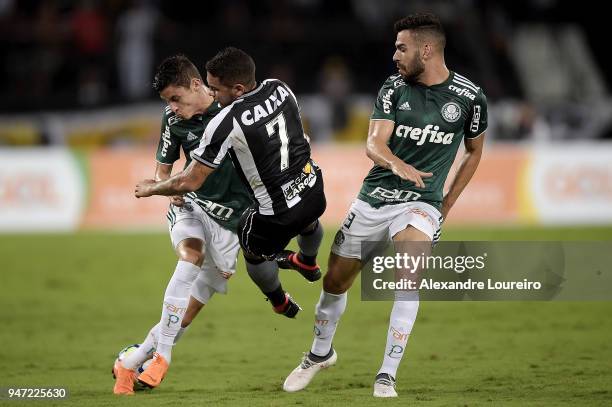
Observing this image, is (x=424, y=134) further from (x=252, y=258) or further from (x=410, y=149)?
(x=252, y=258)

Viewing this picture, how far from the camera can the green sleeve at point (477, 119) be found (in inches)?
312

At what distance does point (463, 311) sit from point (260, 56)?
12.1 meters

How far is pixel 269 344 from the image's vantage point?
10.4 m

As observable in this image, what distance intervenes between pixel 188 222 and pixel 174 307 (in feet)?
2.49

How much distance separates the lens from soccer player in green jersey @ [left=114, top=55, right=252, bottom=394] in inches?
315

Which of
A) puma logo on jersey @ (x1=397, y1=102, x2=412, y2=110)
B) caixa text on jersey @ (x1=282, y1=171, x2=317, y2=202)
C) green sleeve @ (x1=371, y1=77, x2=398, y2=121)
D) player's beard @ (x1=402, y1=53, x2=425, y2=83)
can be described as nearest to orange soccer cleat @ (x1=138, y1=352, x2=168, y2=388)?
caixa text on jersey @ (x1=282, y1=171, x2=317, y2=202)

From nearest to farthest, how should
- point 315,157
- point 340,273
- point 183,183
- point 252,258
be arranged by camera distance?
point 183,183 → point 340,273 → point 252,258 → point 315,157

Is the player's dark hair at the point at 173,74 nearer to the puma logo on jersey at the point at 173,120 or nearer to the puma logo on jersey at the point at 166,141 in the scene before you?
the puma logo on jersey at the point at 173,120

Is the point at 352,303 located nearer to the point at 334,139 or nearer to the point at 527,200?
the point at 527,200

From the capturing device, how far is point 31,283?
572 inches

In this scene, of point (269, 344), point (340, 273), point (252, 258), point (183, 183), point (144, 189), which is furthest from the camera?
point (269, 344)

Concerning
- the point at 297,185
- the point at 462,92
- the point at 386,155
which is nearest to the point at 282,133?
the point at 297,185

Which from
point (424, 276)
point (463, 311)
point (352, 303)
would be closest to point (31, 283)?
point (352, 303)

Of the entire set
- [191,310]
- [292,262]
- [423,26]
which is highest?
[423,26]
